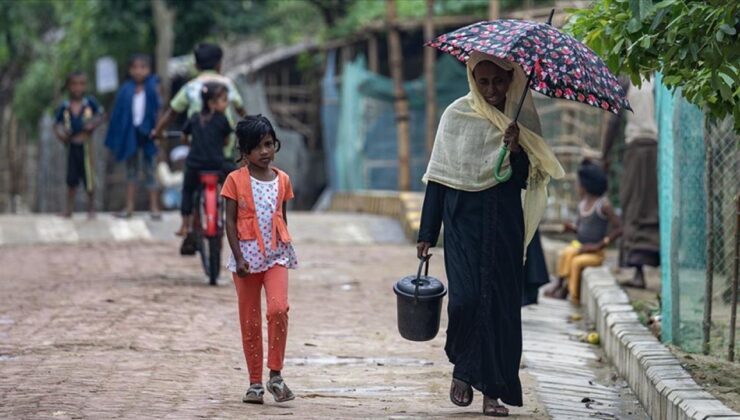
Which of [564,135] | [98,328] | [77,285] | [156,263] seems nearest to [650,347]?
[98,328]

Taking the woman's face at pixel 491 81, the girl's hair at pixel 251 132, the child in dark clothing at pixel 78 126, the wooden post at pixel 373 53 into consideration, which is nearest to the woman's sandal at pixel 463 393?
the woman's face at pixel 491 81

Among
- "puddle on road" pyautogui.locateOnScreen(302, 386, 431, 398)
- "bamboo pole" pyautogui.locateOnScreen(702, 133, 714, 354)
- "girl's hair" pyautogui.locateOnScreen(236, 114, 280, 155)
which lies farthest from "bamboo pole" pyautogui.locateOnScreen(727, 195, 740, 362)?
"girl's hair" pyautogui.locateOnScreen(236, 114, 280, 155)

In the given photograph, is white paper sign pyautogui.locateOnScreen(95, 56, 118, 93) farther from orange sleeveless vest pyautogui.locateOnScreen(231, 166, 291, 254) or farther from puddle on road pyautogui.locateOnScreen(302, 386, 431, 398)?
orange sleeveless vest pyautogui.locateOnScreen(231, 166, 291, 254)

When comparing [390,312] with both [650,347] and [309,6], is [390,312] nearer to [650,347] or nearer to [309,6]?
[650,347]

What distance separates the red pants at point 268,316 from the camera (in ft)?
22.4

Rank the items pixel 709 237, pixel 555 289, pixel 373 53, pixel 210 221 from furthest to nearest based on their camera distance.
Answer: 1. pixel 373 53
2. pixel 555 289
3. pixel 210 221
4. pixel 709 237

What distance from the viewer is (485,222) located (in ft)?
22.5

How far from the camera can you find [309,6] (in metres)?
28.6

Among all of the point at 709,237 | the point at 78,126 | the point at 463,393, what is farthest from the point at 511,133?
the point at 78,126

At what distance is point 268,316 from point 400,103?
14263 mm

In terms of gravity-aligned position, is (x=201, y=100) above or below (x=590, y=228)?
above

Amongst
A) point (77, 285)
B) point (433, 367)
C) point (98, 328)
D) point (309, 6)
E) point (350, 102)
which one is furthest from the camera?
point (309, 6)

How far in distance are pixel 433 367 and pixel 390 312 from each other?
2.36m

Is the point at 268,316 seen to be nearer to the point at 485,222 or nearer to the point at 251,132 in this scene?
the point at 251,132
